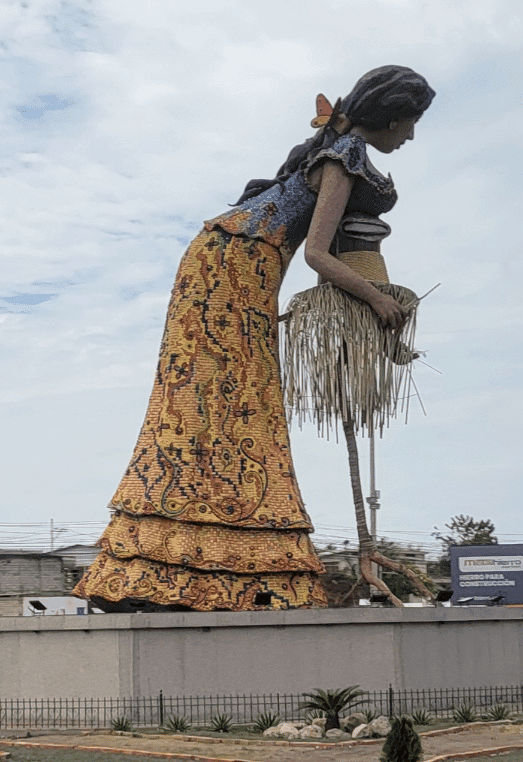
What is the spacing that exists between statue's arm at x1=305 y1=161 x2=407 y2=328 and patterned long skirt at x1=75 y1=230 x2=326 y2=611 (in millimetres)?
723

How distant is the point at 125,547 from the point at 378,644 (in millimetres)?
3263

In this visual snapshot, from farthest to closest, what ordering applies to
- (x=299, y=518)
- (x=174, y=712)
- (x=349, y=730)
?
(x=299, y=518)
(x=174, y=712)
(x=349, y=730)

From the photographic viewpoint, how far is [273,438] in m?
15.3

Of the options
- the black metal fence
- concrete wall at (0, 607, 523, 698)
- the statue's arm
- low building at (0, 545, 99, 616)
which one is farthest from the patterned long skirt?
low building at (0, 545, 99, 616)

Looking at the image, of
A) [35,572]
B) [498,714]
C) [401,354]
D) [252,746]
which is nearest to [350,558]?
[35,572]

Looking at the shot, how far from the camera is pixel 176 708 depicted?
13.6 m

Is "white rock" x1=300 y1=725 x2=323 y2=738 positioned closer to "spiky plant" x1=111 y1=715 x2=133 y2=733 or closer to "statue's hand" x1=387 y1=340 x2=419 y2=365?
"spiky plant" x1=111 y1=715 x2=133 y2=733

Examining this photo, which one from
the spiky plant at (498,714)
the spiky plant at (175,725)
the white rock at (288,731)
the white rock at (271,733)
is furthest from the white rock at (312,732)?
the spiky plant at (498,714)

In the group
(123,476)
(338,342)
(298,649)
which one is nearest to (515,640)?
(298,649)

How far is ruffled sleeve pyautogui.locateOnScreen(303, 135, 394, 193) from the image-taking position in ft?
50.2

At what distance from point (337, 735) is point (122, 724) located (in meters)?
2.35

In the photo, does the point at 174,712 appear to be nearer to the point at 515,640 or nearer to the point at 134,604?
the point at 134,604

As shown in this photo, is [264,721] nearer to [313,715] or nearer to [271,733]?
[271,733]

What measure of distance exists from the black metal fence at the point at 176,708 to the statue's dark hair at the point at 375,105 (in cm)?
642
